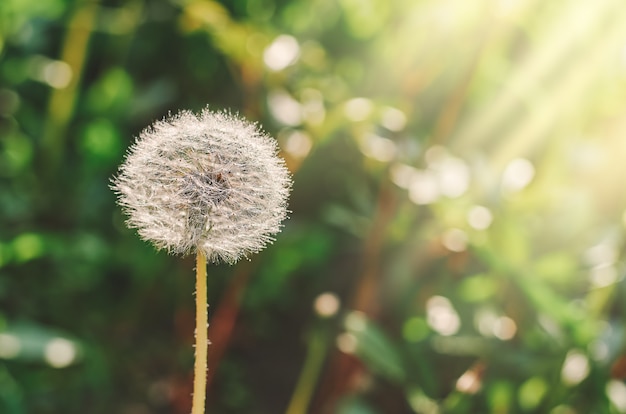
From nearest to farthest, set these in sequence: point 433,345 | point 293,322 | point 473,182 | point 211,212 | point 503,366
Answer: point 211,212 < point 503,366 < point 433,345 < point 473,182 < point 293,322

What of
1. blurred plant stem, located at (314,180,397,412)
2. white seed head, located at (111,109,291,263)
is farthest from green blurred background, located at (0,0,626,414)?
white seed head, located at (111,109,291,263)

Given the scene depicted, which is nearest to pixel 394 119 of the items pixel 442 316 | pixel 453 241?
pixel 453 241

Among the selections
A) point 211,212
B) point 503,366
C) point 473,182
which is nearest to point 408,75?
point 473,182

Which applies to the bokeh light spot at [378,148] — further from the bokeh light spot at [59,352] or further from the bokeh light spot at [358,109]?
the bokeh light spot at [59,352]

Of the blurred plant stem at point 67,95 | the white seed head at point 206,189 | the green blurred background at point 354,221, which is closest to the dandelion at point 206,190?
the white seed head at point 206,189

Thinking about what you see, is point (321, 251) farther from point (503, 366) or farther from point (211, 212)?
point (211, 212)
